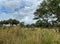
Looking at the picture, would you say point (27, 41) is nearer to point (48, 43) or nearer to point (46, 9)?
point (48, 43)

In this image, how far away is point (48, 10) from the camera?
193 ft

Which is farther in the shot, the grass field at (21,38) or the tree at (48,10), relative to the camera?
the tree at (48,10)

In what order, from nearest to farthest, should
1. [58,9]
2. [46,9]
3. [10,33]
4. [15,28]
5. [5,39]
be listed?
[5,39] < [10,33] < [15,28] < [58,9] < [46,9]

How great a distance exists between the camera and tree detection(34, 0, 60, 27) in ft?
185

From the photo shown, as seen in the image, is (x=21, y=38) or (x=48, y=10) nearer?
(x=21, y=38)

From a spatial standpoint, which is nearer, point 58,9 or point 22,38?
point 22,38

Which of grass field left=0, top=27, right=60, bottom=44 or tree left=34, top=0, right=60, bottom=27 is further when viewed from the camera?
tree left=34, top=0, right=60, bottom=27

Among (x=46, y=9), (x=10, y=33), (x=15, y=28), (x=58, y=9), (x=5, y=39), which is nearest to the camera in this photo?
(x=5, y=39)

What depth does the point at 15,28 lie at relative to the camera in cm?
949

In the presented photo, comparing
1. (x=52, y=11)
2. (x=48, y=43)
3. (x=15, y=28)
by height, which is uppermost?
(x=52, y=11)

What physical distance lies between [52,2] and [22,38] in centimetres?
5108

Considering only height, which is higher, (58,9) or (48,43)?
(58,9)

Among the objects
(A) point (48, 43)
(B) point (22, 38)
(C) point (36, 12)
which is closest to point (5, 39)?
(B) point (22, 38)

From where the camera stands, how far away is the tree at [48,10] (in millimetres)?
56350
